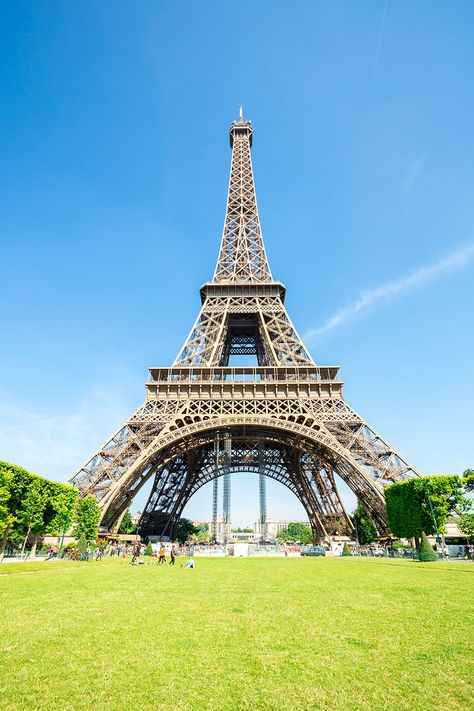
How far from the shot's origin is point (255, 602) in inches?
358

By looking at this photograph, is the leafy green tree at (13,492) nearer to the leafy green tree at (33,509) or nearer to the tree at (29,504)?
the tree at (29,504)

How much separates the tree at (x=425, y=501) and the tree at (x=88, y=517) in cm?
2323

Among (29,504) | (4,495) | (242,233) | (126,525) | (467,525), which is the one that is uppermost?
(242,233)

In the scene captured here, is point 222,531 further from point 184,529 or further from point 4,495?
point 4,495

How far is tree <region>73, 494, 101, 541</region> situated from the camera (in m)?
30.6

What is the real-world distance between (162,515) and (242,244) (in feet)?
112

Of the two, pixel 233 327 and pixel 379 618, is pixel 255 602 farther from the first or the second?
pixel 233 327

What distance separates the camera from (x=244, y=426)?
34.5 m

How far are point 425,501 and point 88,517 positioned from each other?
26807 mm

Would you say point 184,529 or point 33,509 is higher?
point 184,529

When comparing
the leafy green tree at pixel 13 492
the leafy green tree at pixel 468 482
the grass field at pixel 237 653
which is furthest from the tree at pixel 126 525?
the grass field at pixel 237 653

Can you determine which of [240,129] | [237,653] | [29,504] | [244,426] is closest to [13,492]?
[29,504]

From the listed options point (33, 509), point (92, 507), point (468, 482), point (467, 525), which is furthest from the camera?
point (468, 482)

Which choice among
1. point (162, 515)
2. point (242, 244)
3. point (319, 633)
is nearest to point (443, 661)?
point (319, 633)
